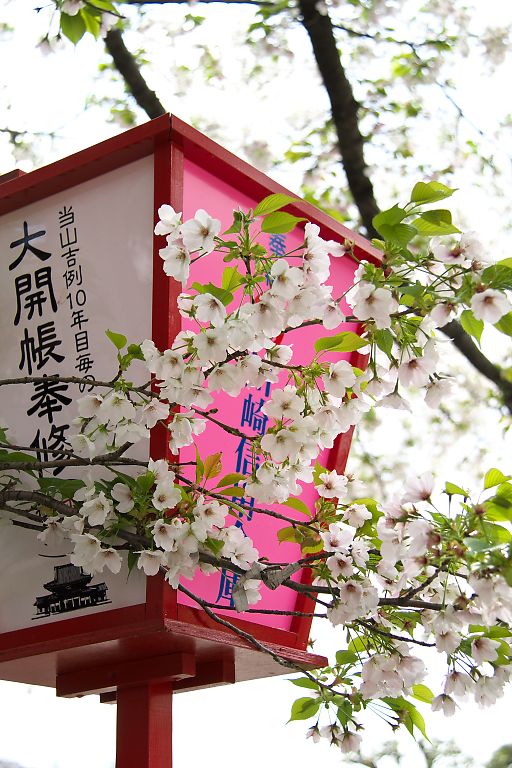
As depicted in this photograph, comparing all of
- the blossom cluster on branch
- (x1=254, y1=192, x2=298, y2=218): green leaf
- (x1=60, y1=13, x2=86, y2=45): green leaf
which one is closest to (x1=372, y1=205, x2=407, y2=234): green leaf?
the blossom cluster on branch

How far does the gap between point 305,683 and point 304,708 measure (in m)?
0.04

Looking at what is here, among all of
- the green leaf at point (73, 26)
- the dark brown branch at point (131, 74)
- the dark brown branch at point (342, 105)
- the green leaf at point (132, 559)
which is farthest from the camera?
the dark brown branch at point (131, 74)

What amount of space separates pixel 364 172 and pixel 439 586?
5.45 feet

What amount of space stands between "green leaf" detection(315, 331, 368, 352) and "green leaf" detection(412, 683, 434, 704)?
56cm

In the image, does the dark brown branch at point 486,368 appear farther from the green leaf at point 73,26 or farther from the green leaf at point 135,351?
the green leaf at point 135,351

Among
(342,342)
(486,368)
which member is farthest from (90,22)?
(486,368)

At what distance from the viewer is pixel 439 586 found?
127 centimetres

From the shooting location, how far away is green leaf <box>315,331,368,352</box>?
113 cm

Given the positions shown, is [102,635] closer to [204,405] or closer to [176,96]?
[204,405]

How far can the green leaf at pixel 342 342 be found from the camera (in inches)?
44.4

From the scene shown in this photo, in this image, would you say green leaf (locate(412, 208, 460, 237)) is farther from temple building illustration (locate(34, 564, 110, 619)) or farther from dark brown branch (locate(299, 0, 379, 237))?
dark brown branch (locate(299, 0, 379, 237))

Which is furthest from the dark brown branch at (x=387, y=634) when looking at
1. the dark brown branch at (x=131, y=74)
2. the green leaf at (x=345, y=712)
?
the dark brown branch at (x=131, y=74)

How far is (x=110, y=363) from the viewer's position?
1.31 m

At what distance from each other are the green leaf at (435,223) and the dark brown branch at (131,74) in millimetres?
1715
